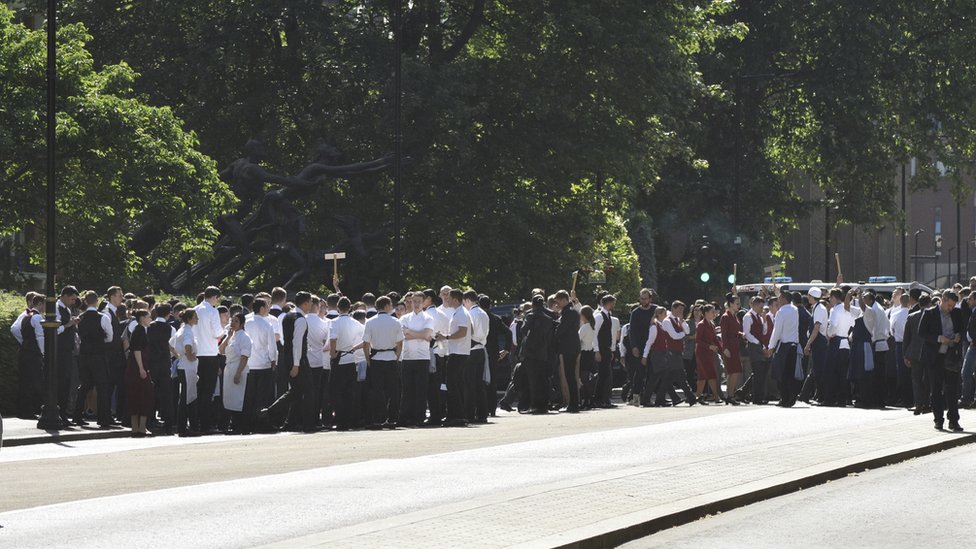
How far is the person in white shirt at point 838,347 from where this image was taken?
27.4 m

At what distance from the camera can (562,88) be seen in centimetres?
3906

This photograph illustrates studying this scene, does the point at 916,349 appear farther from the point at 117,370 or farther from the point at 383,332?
the point at 117,370

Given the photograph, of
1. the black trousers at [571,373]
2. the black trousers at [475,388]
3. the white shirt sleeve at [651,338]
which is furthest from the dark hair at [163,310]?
the white shirt sleeve at [651,338]

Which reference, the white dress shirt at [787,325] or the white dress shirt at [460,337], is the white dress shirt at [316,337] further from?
the white dress shirt at [787,325]

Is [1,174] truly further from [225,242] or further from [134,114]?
[225,242]

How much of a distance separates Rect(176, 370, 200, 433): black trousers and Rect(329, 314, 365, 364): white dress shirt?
6.00 feet

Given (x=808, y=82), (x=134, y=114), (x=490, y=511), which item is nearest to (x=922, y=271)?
(x=808, y=82)

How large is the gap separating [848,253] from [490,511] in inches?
3246

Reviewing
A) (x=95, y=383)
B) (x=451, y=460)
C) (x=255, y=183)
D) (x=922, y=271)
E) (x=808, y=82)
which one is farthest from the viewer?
(x=922, y=271)

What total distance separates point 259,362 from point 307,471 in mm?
7189

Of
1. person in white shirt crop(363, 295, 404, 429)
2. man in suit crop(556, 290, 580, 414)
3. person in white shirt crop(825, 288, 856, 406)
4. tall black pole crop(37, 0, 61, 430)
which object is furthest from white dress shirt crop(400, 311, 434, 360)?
person in white shirt crop(825, 288, 856, 406)

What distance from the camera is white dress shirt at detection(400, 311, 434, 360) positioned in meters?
22.3

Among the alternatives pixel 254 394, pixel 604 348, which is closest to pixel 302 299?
pixel 254 394

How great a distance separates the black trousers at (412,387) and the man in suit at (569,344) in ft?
12.8
